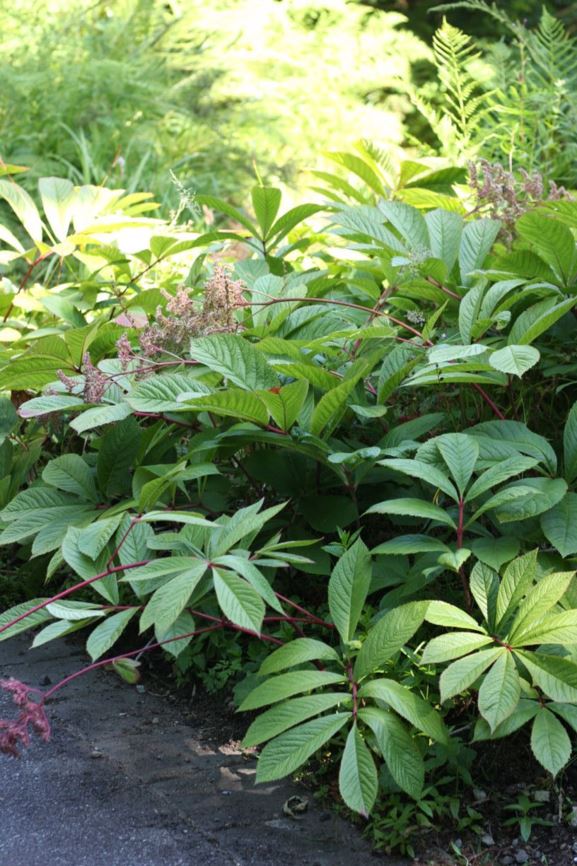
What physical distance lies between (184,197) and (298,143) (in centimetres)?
407

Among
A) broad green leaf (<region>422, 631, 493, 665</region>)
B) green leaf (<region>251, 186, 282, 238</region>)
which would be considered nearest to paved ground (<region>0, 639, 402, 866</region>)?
broad green leaf (<region>422, 631, 493, 665</region>)

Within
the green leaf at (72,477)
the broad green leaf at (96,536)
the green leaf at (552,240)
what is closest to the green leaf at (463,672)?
the broad green leaf at (96,536)

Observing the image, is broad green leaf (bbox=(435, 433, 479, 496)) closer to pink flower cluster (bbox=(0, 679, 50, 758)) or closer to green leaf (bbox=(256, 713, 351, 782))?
green leaf (bbox=(256, 713, 351, 782))

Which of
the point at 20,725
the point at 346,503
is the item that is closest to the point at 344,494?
the point at 346,503

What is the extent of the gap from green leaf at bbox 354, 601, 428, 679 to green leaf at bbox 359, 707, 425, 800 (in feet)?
0.25

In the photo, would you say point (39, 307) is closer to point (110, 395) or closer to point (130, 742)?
point (110, 395)

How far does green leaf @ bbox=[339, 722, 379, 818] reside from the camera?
131 centimetres

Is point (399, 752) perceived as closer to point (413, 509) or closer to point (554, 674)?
point (554, 674)

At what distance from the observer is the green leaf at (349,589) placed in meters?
1.53

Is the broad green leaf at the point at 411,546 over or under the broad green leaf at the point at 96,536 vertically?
over

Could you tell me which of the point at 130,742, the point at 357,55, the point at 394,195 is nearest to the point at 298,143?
the point at 357,55

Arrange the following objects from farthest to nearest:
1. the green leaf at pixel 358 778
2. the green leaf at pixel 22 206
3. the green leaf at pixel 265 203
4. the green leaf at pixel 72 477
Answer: the green leaf at pixel 22 206
the green leaf at pixel 265 203
the green leaf at pixel 72 477
the green leaf at pixel 358 778

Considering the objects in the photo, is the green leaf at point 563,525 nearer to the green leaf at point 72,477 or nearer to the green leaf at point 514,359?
the green leaf at point 514,359

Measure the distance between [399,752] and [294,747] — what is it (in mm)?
146
